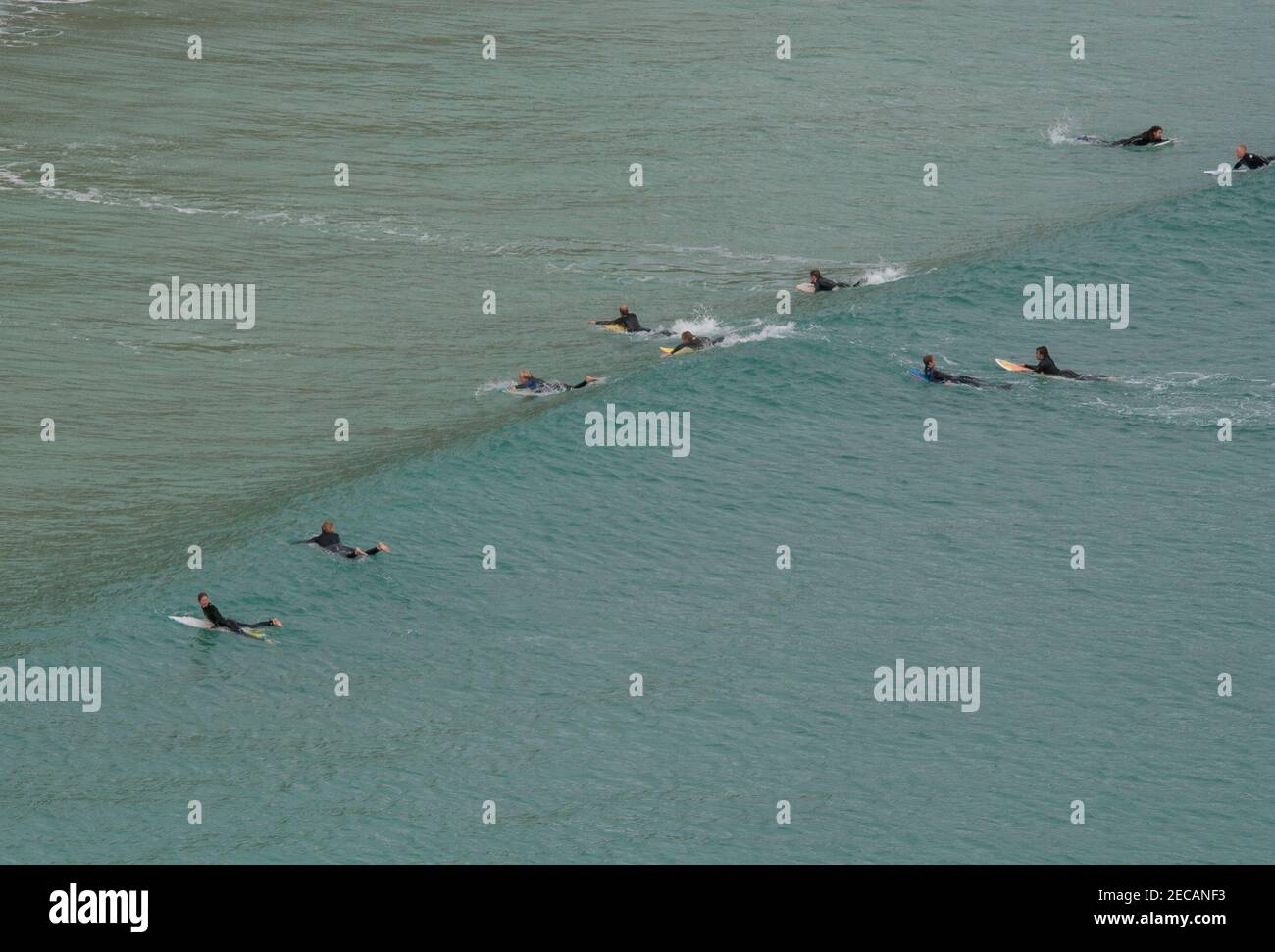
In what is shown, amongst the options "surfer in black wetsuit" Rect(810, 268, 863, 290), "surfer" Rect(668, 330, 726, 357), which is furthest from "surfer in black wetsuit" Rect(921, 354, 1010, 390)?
"surfer" Rect(668, 330, 726, 357)

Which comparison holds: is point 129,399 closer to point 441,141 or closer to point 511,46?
point 441,141

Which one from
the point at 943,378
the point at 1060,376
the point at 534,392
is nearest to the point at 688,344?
the point at 534,392

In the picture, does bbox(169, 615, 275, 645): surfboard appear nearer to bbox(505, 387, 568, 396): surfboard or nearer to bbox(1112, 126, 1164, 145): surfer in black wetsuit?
bbox(505, 387, 568, 396): surfboard

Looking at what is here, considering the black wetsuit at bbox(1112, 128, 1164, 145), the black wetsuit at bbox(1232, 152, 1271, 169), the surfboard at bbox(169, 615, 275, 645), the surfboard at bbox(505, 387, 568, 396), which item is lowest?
the surfboard at bbox(169, 615, 275, 645)

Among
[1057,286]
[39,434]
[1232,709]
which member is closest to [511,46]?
[1057,286]

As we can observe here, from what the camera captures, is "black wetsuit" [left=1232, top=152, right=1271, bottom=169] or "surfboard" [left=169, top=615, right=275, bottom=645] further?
"black wetsuit" [left=1232, top=152, right=1271, bottom=169]

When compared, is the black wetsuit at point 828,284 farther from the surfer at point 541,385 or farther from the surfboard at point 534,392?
the surfboard at point 534,392
